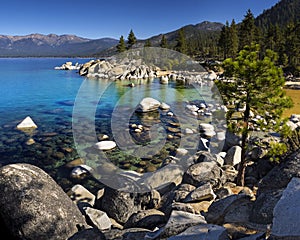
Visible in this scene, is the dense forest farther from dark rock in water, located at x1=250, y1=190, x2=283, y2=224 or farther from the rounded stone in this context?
dark rock in water, located at x1=250, y1=190, x2=283, y2=224

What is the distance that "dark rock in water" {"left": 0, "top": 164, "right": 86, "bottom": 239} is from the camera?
19.9 feet

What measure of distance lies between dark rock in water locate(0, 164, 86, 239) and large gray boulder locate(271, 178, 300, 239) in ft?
16.0

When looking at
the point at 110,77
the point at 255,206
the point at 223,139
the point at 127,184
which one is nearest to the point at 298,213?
the point at 255,206

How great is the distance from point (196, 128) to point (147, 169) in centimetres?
814

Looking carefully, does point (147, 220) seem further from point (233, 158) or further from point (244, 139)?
point (233, 158)

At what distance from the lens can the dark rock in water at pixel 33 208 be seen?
6.07 metres

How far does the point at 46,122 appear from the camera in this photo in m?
20.9

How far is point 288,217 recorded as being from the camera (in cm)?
396

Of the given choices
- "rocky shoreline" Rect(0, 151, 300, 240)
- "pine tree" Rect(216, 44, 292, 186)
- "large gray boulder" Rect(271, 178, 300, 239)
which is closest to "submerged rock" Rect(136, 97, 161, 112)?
"pine tree" Rect(216, 44, 292, 186)

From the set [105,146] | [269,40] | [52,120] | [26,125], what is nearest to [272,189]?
[105,146]

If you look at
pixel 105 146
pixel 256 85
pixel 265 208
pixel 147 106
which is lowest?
pixel 105 146

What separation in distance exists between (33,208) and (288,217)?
5.65m

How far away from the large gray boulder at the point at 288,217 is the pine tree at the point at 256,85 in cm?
436

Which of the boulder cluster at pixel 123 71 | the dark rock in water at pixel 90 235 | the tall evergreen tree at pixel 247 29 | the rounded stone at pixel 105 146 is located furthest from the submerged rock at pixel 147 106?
the tall evergreen tree at pixel 247 29
